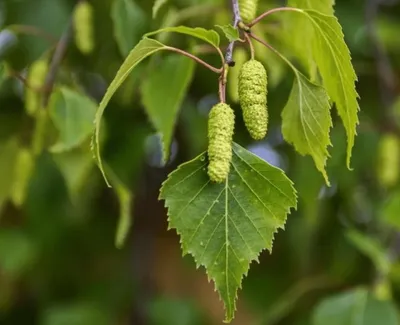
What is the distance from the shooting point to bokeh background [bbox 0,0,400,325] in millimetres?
962

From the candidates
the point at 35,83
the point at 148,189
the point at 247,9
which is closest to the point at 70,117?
the point at 35,83

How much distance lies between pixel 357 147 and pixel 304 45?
38 cm

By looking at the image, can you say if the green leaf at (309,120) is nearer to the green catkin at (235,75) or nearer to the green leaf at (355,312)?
the green catkin at (235,75)

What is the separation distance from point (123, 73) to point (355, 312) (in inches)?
22.5

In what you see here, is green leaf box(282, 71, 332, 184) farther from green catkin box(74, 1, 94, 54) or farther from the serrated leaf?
green catkin box(74, 1, 94, 54)

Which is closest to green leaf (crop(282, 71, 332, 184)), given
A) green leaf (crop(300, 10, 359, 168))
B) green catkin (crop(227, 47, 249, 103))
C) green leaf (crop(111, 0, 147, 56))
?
green leaf (crop(300, 10, 359, 168))

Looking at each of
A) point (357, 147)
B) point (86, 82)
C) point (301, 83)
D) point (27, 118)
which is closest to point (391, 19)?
point (357, 147)

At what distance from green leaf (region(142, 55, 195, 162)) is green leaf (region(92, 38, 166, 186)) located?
0.63ft

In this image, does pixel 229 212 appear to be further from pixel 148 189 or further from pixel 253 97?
pixel 148 189

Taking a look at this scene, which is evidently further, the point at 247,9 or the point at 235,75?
the point at 235,75

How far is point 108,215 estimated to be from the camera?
1.46m

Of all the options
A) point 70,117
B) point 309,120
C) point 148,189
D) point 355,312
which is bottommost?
point 148,189

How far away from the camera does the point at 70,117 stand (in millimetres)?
851

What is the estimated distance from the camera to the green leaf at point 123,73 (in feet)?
1.80
